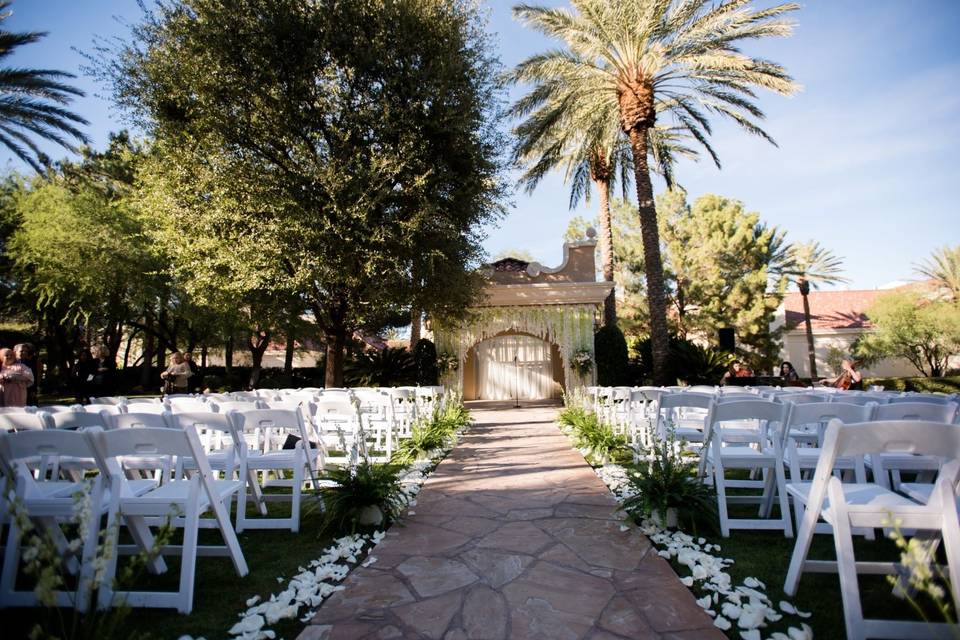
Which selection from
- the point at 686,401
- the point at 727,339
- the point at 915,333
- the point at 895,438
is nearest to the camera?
the point at 895,438

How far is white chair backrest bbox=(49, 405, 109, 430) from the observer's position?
403 centimetres

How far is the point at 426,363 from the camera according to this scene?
672 inches

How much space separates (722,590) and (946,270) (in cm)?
3571

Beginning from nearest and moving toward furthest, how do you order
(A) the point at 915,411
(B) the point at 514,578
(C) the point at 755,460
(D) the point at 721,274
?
(B) the point at 514,578 → (A) the point at 915,411 → (C) the point at 755,460 → (D) the point at 721,274

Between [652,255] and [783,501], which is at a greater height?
[652,255]

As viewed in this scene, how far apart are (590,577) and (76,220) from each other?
19799mm

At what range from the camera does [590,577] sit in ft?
10.4

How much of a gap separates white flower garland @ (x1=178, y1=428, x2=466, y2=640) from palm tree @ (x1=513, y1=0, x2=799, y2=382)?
447 inches

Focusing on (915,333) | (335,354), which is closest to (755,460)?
(335,354)

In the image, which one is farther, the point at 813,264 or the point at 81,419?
the point at 813,264

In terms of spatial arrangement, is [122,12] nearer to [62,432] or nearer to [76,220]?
[76,220]

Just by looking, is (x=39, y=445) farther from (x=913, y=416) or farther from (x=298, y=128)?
(x=298, y=128)

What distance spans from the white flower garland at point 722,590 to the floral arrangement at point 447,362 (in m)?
Result: 13.4

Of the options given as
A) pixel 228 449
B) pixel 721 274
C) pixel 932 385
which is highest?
pixel 721 274
